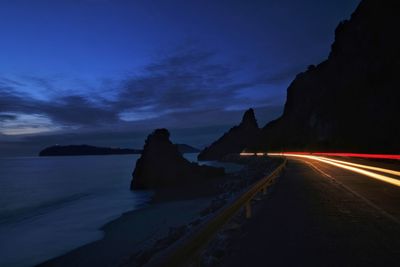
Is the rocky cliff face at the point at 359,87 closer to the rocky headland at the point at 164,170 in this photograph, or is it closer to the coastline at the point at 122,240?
the rocky headland at the point at 164,170

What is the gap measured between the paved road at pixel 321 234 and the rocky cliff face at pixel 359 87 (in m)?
57.0

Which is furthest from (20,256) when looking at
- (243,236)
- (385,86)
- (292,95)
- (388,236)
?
(292,95)

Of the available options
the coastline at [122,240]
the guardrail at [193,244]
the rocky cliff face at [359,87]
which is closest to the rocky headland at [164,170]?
the rocky cliff face at [359,87]

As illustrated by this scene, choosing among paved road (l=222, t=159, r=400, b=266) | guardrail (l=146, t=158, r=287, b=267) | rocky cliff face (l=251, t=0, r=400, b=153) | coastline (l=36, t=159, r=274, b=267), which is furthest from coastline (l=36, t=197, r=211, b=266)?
rocky cliff face (l=251, t=0, r=400, b=153)

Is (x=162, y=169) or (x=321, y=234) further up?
(x=162, y=169)

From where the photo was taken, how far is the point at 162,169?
64.6 meters

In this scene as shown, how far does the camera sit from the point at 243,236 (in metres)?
8.14

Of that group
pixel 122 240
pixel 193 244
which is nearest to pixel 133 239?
pixel 122 240

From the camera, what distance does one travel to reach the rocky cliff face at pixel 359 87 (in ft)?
289

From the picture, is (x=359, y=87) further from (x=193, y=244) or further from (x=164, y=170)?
(x=193, y=244)

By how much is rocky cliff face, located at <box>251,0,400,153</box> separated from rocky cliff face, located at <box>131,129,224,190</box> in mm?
25075

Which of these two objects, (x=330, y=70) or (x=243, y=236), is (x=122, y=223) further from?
(x=330, y=70)

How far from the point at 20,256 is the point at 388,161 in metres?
30.5

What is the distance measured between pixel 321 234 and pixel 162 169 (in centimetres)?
5742
